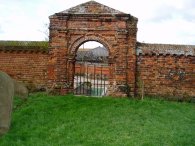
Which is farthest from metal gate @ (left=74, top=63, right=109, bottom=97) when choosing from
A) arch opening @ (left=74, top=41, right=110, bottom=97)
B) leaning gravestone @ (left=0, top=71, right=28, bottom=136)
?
leaning gravestone @ (left=0, top=71, right=28, bottom=136)

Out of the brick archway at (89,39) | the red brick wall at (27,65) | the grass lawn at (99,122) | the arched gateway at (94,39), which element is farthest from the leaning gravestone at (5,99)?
the red brick wall at (27,65)

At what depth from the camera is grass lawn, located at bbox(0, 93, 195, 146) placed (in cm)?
814

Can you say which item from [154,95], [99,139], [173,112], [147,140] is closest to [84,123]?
[99,139]

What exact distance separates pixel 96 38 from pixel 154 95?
3.09 metres

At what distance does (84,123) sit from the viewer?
9617mm

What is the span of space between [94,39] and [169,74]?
313 centimetres

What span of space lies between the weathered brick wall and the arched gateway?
0.53 m

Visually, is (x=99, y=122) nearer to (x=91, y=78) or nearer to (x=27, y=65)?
(x=27, y=65)

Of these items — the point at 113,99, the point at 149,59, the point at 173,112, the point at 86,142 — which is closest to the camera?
the point at 86,142

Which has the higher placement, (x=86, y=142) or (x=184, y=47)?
(x=184, y=47)

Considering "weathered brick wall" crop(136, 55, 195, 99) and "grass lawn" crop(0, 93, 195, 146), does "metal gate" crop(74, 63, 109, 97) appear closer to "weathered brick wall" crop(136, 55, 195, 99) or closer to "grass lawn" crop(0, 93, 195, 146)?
"weathered brick wall" crop(136, 55, 195, 99)

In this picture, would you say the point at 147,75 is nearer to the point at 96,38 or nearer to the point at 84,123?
the point at 96,38

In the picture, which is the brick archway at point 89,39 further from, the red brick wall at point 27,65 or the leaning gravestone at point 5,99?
the leaning gravestone at point 5,99


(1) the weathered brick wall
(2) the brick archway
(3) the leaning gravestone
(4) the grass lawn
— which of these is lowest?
(4) the grass lawn
